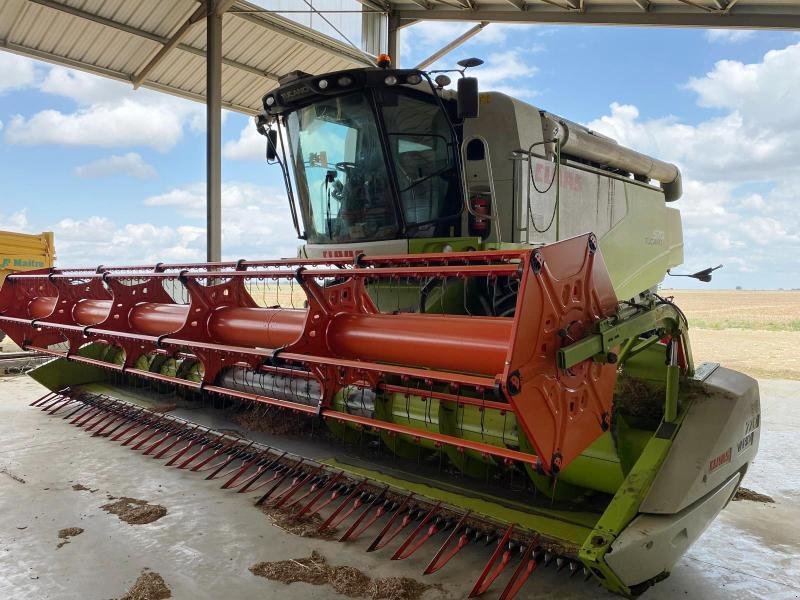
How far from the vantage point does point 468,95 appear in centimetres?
379

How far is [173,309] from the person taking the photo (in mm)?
4129

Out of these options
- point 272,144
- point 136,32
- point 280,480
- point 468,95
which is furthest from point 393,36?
point 280,480

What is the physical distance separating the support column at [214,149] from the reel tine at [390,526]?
693cm

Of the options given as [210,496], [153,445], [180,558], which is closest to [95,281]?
[153,445]

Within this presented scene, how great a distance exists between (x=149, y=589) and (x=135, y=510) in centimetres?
90

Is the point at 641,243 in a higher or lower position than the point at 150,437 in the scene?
higher

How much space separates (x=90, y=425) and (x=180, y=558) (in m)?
2.68

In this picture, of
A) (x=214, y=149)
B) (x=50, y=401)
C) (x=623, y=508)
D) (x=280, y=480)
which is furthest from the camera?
(x=214, y=149)

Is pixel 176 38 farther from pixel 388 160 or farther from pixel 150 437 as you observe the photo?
pixel 150 437

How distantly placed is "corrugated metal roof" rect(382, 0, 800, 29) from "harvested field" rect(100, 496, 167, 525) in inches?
323

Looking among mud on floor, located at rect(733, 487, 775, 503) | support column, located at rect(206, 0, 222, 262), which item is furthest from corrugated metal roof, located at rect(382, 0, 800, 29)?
mud on floor, located at rect(733, 487, 775, 503)

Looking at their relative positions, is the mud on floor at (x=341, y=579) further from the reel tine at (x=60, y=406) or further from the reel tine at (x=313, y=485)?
the reel tine at (x=60, y=406)

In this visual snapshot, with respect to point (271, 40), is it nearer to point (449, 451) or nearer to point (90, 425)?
point (90, 425)

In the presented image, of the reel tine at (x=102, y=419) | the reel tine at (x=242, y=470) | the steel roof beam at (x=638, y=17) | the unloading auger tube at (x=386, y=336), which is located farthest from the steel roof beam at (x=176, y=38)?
the reel tine at (x=242, y=470)
